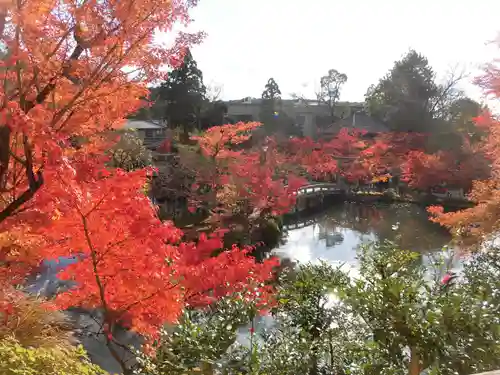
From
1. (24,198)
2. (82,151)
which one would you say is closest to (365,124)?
(82,151)

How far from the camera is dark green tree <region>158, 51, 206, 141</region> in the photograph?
27.2 metres

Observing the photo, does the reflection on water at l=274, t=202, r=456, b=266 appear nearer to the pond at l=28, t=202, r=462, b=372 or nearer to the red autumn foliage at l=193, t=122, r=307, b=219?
the pond at l=28, t=202, r=462, b=372

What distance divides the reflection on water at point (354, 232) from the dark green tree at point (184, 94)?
1070cm

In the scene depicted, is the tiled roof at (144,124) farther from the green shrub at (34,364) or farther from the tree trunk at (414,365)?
the tree trunk at (414,365)

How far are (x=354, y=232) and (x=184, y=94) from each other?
14716mm

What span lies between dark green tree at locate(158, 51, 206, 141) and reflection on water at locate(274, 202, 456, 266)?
10704 mm

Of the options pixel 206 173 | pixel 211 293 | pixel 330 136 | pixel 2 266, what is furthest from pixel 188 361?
pixel 330 136

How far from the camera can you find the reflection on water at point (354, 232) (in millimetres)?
16531

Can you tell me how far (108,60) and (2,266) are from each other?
3736mm

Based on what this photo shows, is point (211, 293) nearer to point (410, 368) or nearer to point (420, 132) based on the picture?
point (410, 368)

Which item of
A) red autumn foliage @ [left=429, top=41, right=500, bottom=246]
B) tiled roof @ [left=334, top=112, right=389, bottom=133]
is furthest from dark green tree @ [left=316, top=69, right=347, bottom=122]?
red autumn foliage @ [left=429, top=41, right=500, bottom=246]

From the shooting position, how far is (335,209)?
25.6 m

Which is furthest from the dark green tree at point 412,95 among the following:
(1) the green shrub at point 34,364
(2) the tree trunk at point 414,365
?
(1) the green shrub at point 34,364

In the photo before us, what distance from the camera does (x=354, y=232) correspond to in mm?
19938
